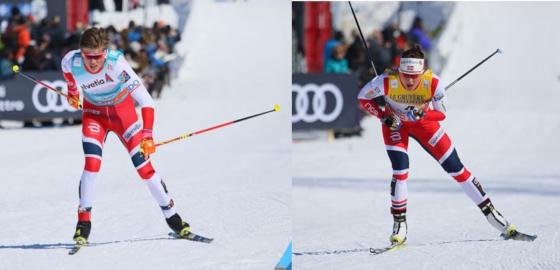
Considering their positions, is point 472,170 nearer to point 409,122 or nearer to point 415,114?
point 409,122

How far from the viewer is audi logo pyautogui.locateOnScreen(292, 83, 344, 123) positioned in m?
12.5

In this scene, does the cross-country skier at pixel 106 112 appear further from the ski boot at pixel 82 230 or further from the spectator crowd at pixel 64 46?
the spectator crowd at pixel 64 46

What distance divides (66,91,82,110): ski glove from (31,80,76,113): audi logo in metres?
6.10

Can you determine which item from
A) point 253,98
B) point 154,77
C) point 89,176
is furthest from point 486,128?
point 89,176

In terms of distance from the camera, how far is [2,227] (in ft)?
21.2

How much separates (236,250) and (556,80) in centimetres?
1347

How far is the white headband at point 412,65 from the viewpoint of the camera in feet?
17.1

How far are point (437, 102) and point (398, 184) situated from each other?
49 cm

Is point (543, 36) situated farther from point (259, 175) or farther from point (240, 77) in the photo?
point (259, 175)

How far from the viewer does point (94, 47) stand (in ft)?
17.4

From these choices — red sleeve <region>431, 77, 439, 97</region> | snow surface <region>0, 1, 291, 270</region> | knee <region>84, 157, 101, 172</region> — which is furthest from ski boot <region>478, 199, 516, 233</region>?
knee <region>84, 157, 101, 172</region>

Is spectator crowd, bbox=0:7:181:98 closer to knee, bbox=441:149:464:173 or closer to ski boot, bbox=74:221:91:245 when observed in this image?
ski boot, bbox=74:221:91:245

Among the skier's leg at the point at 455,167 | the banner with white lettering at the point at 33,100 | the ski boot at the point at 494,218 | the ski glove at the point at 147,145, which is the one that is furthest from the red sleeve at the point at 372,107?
the banner with white lettering at the point at 33,100

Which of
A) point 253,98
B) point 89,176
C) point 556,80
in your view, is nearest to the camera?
point 89,176
